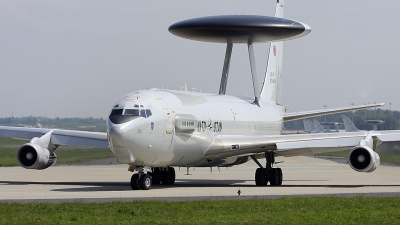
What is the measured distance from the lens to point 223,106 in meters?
34.7

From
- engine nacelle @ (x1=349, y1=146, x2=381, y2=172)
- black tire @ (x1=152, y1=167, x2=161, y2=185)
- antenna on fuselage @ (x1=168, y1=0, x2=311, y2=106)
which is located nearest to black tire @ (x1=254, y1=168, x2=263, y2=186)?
black tire @ (x1=152, y1=167, x2=161, y2=185)

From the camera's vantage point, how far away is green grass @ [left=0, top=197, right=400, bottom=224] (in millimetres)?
16812

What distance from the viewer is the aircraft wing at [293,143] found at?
101ft

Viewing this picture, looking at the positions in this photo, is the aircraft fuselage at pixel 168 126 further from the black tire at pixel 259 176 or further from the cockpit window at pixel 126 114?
the black tire at pixel 259 176

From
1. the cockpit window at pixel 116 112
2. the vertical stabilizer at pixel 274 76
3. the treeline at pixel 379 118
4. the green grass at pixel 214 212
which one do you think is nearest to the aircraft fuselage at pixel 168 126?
the cockpit window at pixel 116 112

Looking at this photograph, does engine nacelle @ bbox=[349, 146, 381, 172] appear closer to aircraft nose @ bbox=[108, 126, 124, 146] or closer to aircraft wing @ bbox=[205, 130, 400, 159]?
aircraft wing @ bbox=[205, 130, 400, 159]

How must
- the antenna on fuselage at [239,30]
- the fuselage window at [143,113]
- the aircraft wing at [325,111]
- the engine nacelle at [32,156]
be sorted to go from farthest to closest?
1. the antenna on fuselage at [239,30]
2. the aircraft wing at [325,111]
3. the engine nacelle at [32,156]
4. the fuselage window at [143,113]

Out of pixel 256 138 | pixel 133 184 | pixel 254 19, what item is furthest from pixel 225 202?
pixel 254 19

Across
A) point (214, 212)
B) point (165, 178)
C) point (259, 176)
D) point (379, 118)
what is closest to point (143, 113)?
point (165, 178)

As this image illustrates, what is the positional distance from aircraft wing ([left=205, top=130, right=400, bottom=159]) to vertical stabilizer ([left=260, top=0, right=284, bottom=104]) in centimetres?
1164

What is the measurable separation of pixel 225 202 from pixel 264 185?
40.7 ft

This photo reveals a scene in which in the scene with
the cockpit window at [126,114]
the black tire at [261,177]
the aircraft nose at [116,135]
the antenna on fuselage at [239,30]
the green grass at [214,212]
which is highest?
the antenna on fuselage at [239,30]

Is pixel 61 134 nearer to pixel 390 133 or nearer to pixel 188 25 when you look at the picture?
pixel 188 25

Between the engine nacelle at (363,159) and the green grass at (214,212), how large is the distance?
24.0ft
